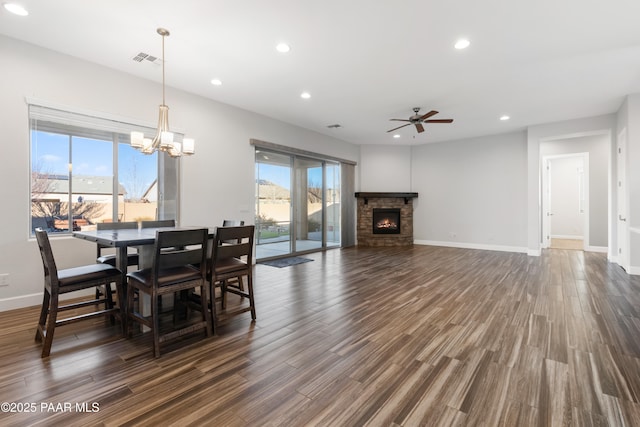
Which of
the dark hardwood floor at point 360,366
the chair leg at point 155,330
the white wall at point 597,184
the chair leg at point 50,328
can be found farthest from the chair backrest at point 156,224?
the white wall at point 597,184

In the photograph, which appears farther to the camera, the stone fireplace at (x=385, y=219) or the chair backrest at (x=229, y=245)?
the stone fireplace at (x=385, y=219)

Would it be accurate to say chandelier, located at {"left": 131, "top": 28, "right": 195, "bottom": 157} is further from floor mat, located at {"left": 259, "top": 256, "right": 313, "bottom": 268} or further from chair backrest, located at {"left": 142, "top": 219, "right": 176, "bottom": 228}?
floor mat, located at {"left": 259, "top": 256, "right": 313, "bottom": 268}

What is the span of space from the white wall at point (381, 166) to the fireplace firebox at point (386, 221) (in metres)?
0.66

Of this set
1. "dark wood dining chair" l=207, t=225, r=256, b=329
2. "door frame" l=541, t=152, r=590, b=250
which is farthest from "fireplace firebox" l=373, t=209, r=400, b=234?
"dark wood dining chair" l=207, t=225, r=256, b=329

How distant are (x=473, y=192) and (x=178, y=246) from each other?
7689mm

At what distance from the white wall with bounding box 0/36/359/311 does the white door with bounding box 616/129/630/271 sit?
6.57 m

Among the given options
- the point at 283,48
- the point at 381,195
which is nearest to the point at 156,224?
the point at 283,48

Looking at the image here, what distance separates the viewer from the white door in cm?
516

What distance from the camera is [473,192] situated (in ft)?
26.2

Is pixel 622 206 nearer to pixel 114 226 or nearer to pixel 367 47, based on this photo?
pixel 367 47

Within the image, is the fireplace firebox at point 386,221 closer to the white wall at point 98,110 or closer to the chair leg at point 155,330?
the white wall at point 98,110

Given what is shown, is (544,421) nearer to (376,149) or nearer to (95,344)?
(95,344)

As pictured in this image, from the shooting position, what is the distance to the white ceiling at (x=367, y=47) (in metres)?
2.81

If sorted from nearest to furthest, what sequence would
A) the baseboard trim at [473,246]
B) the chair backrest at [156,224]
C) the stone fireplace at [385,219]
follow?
the chair backrest at [156,224], the baseboard trim at [473,246], the stone fireplace at [385,219]
